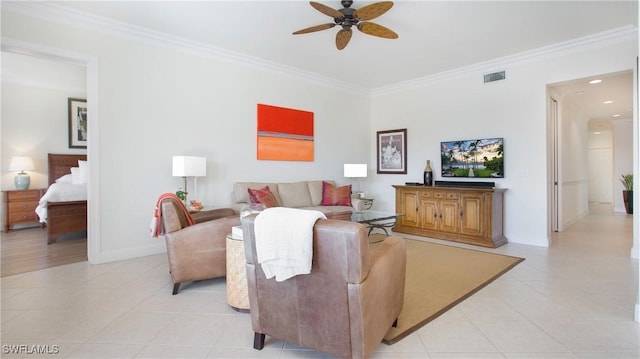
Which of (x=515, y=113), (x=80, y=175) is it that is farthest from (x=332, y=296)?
(x=80, y=175)

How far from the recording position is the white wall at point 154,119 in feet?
12.7

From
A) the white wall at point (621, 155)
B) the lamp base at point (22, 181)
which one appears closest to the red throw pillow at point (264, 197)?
the lamp base at point (22, 181)

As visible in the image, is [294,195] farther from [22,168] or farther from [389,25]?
[22,168]

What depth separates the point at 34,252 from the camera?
4383 millimetres

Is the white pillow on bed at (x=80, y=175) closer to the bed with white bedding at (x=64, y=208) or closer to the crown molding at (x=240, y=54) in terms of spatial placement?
the bed with white bedding at (x=64, y=208)

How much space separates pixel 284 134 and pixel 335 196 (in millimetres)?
1405

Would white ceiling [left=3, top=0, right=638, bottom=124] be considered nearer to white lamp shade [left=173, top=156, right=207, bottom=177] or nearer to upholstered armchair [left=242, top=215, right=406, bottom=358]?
white lamp shade [left=173, top=156, right=207, bottom=177]

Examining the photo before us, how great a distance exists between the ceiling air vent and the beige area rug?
2.81 metres

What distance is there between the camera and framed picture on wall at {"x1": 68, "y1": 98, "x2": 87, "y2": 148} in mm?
6578

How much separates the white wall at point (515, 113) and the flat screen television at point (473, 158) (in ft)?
0.37

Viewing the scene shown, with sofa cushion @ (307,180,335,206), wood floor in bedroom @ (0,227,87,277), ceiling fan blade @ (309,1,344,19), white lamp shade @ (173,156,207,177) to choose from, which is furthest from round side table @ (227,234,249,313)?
sofa cushion @ (307,180,335,206)

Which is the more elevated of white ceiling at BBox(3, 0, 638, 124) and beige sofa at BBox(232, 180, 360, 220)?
white ceiling at BBox(3, 0, 638, 124)

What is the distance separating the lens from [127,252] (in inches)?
161

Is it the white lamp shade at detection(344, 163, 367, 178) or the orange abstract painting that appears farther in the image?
the white lamp shade at detection(344, 163, 367, 178)
